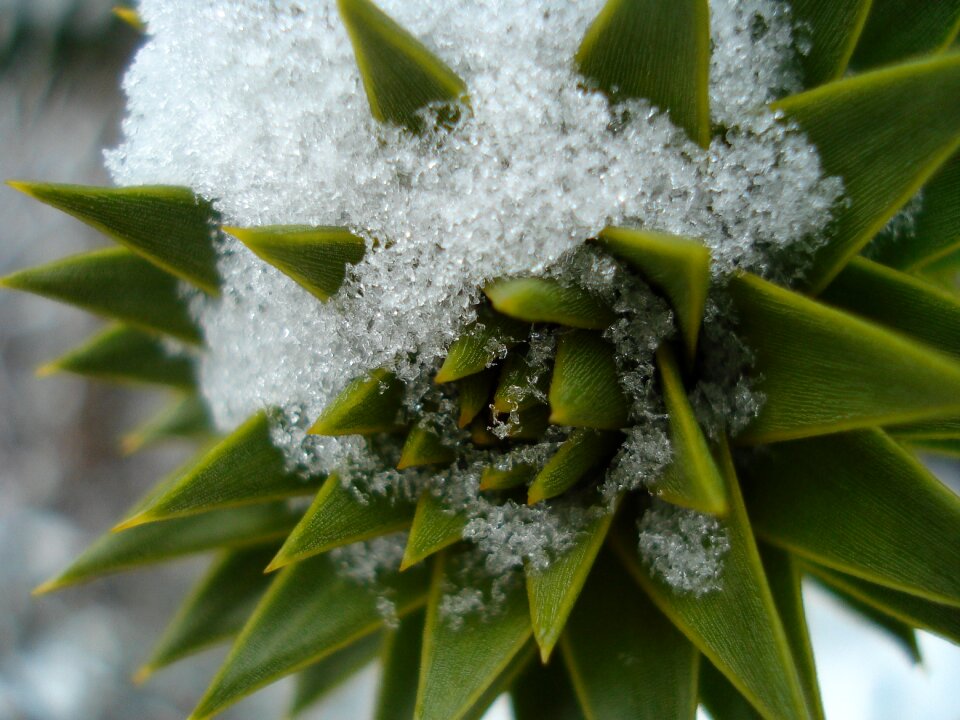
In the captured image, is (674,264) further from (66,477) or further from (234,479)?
(66,477)

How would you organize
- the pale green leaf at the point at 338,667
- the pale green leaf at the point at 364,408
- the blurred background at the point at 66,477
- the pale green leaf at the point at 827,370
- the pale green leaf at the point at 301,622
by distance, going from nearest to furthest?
the pale green leaf at the point at 827,370, the pale green leaf at the point at 364,408, the pale green leaf at the point at 301,622, the pale green leaf at the point at 338,667, the blurred background at the point at 66,477

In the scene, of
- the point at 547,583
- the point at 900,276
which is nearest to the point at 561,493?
the point at 547,583

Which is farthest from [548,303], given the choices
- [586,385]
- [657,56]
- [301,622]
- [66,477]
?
[66,477]

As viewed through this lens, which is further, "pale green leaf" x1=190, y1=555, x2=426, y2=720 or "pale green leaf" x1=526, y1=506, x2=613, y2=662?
"pale green leaf" x1=190, y1=555, x2=426, y2=720

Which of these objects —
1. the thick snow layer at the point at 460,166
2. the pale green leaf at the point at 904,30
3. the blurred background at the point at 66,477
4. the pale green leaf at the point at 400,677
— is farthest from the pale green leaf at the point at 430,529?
the blurred background at the point at 66,477

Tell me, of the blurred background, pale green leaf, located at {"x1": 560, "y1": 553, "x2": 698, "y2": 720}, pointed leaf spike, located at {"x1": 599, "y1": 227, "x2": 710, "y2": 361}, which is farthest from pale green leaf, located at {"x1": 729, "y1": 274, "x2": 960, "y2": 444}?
the blurred background

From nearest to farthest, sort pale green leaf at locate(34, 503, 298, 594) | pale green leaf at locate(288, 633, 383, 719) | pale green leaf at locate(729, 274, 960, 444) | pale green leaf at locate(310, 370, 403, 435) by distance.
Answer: pale green leaf at locate(729, 274, 960, 444), pale green leaf at locate(310, 370, 403, 435), pale green leaf at locate(34, 503, 298, 594), pale green leaf at locate(288, 633, 383, 719)

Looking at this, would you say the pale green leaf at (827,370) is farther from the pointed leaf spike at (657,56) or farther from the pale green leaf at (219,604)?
the pale green leaf at (219,604)

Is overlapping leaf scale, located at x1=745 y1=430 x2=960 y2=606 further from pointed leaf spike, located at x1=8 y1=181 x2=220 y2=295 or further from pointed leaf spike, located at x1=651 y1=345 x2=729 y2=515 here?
pointed leaf spike, located at x1=8 y1=181 x2=220 y2=295
